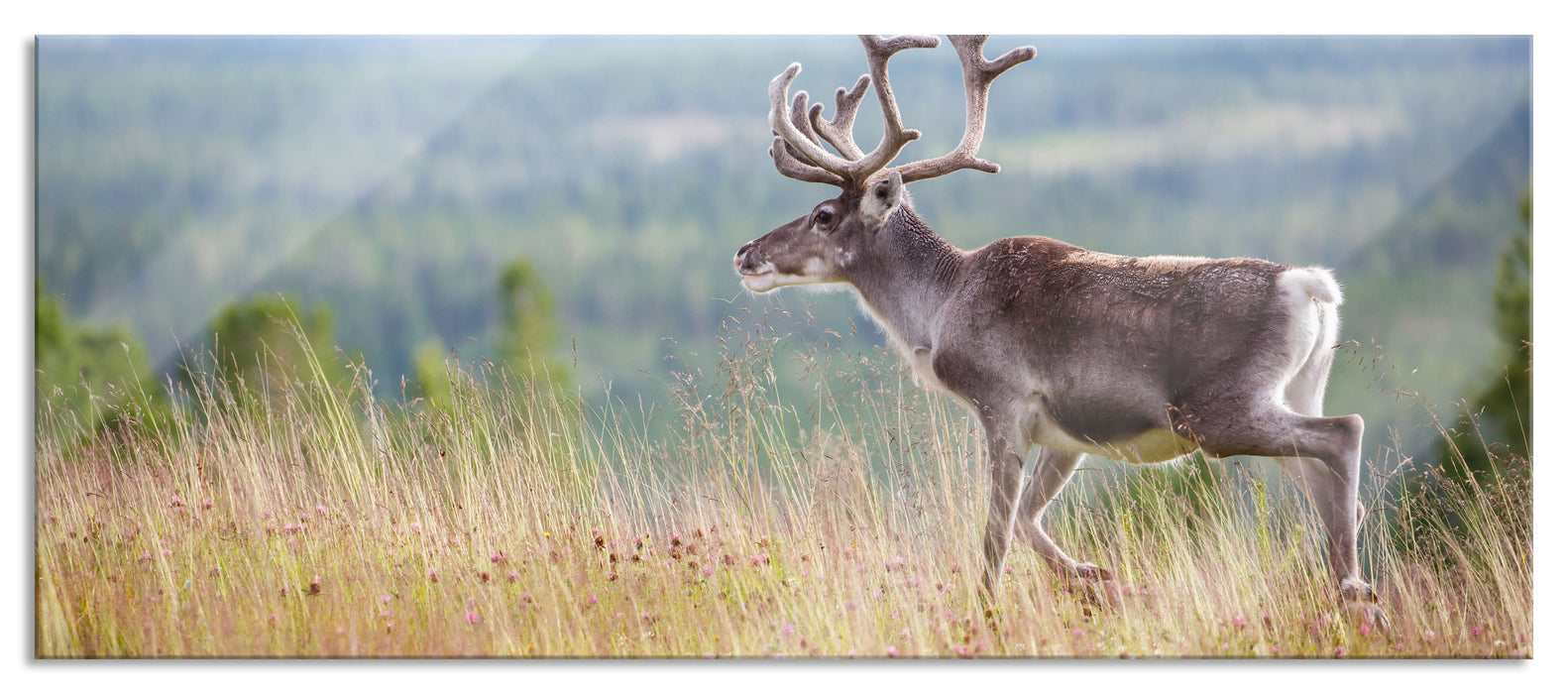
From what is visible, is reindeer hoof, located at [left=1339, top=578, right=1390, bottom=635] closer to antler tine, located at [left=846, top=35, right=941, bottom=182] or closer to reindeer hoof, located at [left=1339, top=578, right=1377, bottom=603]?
reindeer hoof, located at [left=1339, top=578, right=1377, bottom=603]

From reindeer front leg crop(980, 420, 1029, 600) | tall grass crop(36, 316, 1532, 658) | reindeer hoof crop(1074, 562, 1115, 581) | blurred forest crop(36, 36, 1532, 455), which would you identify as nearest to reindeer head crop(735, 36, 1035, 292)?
blurred forest crop(36, 36, 1532, 455)

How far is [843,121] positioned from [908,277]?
0.72 metres

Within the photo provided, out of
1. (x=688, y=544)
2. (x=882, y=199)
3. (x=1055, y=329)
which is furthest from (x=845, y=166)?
(x=688, y=544)

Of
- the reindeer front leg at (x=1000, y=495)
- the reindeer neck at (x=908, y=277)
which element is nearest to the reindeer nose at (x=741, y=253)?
the reindeer neck at (x=908, y=277)

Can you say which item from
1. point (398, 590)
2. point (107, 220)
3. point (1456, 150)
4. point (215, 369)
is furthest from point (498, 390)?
point (1456, 150)

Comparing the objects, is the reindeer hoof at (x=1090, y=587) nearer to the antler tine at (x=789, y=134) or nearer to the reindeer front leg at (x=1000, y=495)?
the reindeer front leg at (x=1000, y=495)

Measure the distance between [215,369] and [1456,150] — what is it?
15.0 ft

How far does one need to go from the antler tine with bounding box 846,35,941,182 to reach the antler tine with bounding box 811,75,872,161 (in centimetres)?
20

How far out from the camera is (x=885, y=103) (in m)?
4.09

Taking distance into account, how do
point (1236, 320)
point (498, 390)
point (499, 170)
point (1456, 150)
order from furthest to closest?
point (499, 170), point (498, 390), point (1456, 150), point (1236, 320)

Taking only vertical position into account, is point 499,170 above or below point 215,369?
above

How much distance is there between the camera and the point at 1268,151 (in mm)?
4387

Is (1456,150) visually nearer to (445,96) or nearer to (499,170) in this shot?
(445,96)

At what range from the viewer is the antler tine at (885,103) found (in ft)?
13.1
